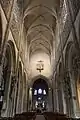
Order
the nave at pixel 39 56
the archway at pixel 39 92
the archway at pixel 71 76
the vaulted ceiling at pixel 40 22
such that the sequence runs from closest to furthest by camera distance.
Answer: the nave at pixel 39 56, the archway at pixel 71 76, the vaulted ceiling at pixel 40 22, the archway at pixel 39 92

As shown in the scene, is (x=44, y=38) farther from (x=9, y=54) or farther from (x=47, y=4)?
(x=9, y=54)

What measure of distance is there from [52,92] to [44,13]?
38.0ft

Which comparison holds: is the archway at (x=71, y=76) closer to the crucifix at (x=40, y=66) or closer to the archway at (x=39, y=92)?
the crucifix at (x=40, y=66)

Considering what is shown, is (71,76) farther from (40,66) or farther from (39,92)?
(39,92)

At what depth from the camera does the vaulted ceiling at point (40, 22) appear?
55.3 feet

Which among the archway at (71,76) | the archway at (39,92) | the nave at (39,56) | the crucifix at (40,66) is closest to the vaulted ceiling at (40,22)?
the nave at (39,56)

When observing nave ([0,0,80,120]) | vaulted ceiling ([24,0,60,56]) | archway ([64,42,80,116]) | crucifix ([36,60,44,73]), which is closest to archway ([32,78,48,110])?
nave ([0,0,80,120])

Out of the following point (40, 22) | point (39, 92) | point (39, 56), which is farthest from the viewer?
point (39, 92)

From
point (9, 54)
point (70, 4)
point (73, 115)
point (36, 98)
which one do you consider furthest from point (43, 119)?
point (36, 98)

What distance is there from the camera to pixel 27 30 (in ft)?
65.2

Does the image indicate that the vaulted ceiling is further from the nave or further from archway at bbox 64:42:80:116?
archway at bbox 64:42:80:116

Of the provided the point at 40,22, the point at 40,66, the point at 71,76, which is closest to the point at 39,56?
the point at 40,66

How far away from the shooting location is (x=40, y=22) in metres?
19.9

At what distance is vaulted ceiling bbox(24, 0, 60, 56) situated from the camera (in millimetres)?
16859
